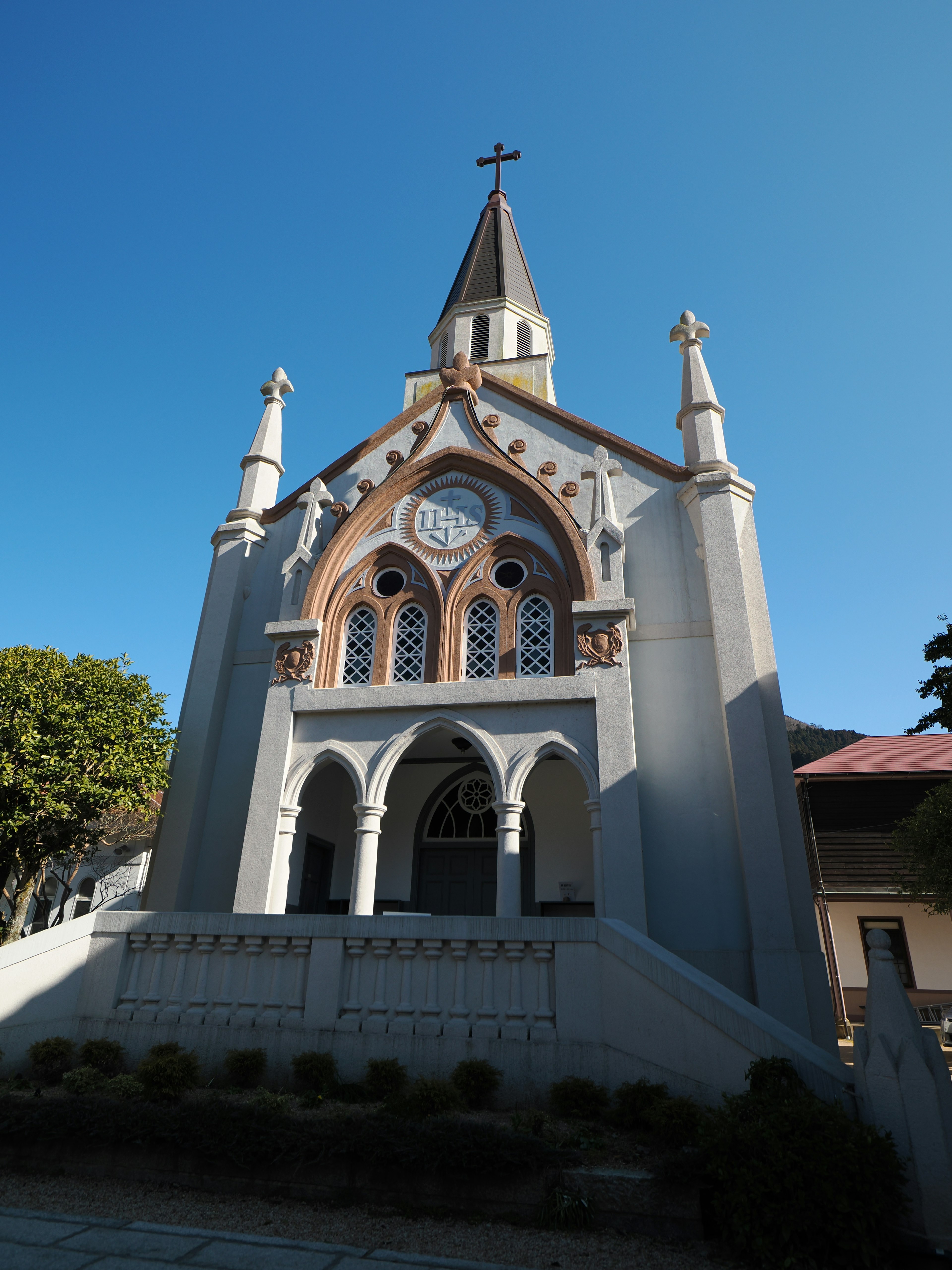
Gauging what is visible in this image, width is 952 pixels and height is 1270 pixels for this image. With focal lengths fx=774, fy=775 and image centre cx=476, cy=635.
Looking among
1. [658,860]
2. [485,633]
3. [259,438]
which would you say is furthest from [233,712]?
[658,860]

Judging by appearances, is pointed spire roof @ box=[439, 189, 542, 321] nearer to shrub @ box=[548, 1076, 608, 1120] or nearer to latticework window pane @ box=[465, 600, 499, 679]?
latticework window pane @ box=[465, 600, 499, 679]

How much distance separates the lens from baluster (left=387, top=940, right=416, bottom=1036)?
7301 millimetres

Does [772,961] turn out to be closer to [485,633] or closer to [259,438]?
[485,633]

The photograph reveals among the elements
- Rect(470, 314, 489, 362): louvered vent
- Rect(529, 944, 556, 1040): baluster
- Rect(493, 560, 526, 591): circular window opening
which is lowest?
Rect(529, 944, 556, 1040): baluster

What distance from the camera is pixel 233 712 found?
1479 centimetres

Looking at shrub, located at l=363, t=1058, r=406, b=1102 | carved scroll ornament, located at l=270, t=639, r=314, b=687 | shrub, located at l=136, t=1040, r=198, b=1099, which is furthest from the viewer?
carved scroll ornament, located at l=270, t=639, r=314, b=687

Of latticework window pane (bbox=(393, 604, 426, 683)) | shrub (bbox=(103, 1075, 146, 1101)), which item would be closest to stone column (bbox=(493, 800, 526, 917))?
latticework window pane (bbox=(393, 604, 426, 683))

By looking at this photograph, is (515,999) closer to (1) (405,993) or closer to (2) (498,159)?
(1) (405,993)

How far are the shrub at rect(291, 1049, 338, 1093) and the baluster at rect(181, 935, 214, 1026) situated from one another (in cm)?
125

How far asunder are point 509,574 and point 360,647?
308 cm

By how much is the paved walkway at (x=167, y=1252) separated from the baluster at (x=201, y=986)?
2.89m

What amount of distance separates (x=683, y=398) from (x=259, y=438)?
30.2 feet

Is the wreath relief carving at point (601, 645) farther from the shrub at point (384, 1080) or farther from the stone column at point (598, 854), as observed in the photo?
the shrub at point (384, 1080)

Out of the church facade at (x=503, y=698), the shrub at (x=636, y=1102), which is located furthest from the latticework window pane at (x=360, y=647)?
the shrub at (x=636, y=1102)
